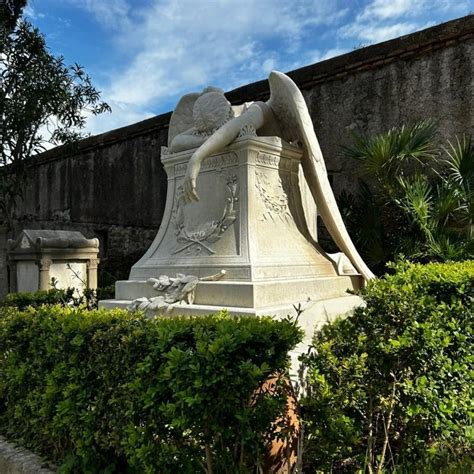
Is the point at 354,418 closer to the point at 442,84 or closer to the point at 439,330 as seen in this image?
the point at 439,330

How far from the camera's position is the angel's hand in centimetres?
326

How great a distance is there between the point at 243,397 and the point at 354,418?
2.48 ft

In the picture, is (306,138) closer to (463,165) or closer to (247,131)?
(247,131)

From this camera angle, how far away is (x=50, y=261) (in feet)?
20.7

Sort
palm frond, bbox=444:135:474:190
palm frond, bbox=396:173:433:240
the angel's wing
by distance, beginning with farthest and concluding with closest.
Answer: palm frond, bbox=444:135:474:190 < palm frond, bbox=396:173:433:240 < the angel's wing

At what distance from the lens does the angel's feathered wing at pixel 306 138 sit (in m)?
3.47

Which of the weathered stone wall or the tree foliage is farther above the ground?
the tree foliage

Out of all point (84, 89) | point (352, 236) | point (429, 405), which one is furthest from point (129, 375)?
point (84, 89)

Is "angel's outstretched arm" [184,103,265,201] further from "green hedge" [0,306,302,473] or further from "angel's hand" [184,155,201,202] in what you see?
"green hedge" [0,306,302,473]

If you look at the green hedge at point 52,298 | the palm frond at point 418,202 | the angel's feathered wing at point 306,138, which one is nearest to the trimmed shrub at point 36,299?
the green hedge at point 52,298

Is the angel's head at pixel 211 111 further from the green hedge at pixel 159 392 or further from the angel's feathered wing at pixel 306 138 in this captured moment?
the green hedge at pixel 159 392

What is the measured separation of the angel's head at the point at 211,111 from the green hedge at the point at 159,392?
5.80 feet

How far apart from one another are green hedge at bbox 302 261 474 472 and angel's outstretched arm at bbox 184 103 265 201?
4.70ft

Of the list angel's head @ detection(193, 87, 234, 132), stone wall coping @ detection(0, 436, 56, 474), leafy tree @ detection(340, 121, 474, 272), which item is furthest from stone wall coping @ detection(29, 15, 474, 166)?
stone wall coping @ detection(0, 436, 56, 474)
